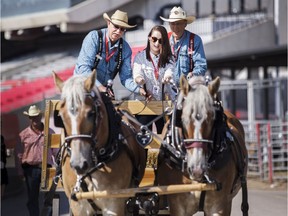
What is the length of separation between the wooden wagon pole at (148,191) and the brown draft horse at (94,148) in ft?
0.55

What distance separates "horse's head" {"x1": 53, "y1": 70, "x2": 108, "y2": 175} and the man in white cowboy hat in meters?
1.89

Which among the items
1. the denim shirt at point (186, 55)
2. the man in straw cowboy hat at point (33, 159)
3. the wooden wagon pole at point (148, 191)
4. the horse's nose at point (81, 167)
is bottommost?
the man in straw cowboy hat at point (33, 159)

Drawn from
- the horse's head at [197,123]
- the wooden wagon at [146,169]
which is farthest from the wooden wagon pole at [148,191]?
the horse's head at [197,123]

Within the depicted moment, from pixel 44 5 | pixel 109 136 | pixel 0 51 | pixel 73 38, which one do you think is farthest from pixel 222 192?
pixel 0 51

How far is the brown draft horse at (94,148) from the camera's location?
705 cm

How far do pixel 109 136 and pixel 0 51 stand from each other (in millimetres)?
34587

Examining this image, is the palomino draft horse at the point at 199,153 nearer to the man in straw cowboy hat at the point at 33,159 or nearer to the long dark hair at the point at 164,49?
the long dark hair at the point at 164,49

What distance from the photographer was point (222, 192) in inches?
310

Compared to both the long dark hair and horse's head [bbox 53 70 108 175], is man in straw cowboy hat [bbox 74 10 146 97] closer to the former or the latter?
the long dark hair

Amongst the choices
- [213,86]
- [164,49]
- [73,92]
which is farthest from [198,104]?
[164,49]

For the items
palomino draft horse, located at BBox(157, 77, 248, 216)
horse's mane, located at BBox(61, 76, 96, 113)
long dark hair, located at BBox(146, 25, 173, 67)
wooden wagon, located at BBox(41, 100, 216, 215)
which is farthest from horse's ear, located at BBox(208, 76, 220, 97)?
long dark hair, located at BBox(146, 25, 173, 67)

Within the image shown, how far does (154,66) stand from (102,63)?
0.64 meters

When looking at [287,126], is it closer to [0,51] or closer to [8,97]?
Answer: [8,97]

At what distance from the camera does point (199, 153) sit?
23.4ft
